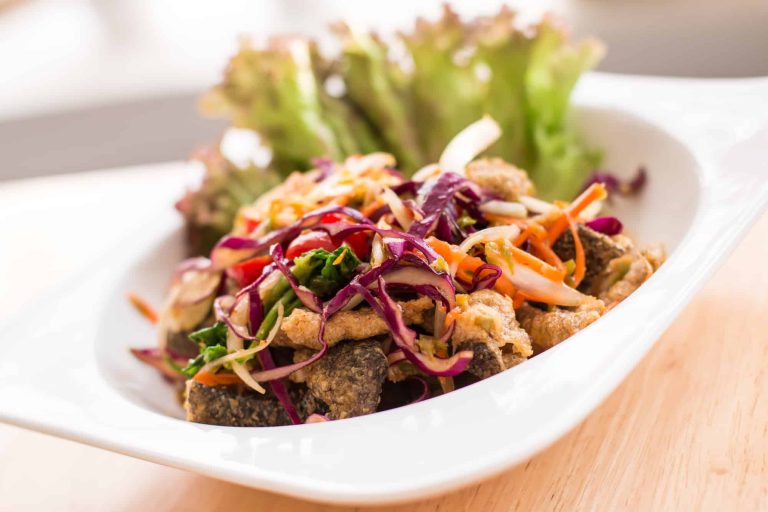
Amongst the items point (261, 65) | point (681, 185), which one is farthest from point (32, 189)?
point (681, 185)

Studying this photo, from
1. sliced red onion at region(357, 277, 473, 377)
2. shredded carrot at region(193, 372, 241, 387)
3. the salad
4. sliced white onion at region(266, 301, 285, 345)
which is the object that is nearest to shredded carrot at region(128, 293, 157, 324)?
the salad

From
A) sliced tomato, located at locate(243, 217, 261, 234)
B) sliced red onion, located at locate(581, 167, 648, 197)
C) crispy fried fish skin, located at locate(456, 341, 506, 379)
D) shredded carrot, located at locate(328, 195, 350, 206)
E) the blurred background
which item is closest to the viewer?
crispy fried fish skin, located at locate(456, 341, 506, 379)

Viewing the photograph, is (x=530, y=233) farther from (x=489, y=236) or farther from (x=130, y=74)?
(x=130, y=74)

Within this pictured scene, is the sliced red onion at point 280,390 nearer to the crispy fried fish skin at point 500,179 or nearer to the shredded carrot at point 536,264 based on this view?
the shredded carrot at point 536,264

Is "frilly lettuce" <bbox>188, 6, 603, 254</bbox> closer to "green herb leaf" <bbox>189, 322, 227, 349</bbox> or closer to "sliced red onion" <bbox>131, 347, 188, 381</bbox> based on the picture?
"sliced red onion" <bbox>131, 347, 188, 381</bbox>

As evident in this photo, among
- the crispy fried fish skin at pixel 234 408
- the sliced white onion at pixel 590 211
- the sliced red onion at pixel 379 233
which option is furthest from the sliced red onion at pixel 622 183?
the crispy fried fish skin at pixel 234 408

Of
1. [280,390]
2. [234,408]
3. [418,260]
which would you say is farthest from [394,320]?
[234,408]
